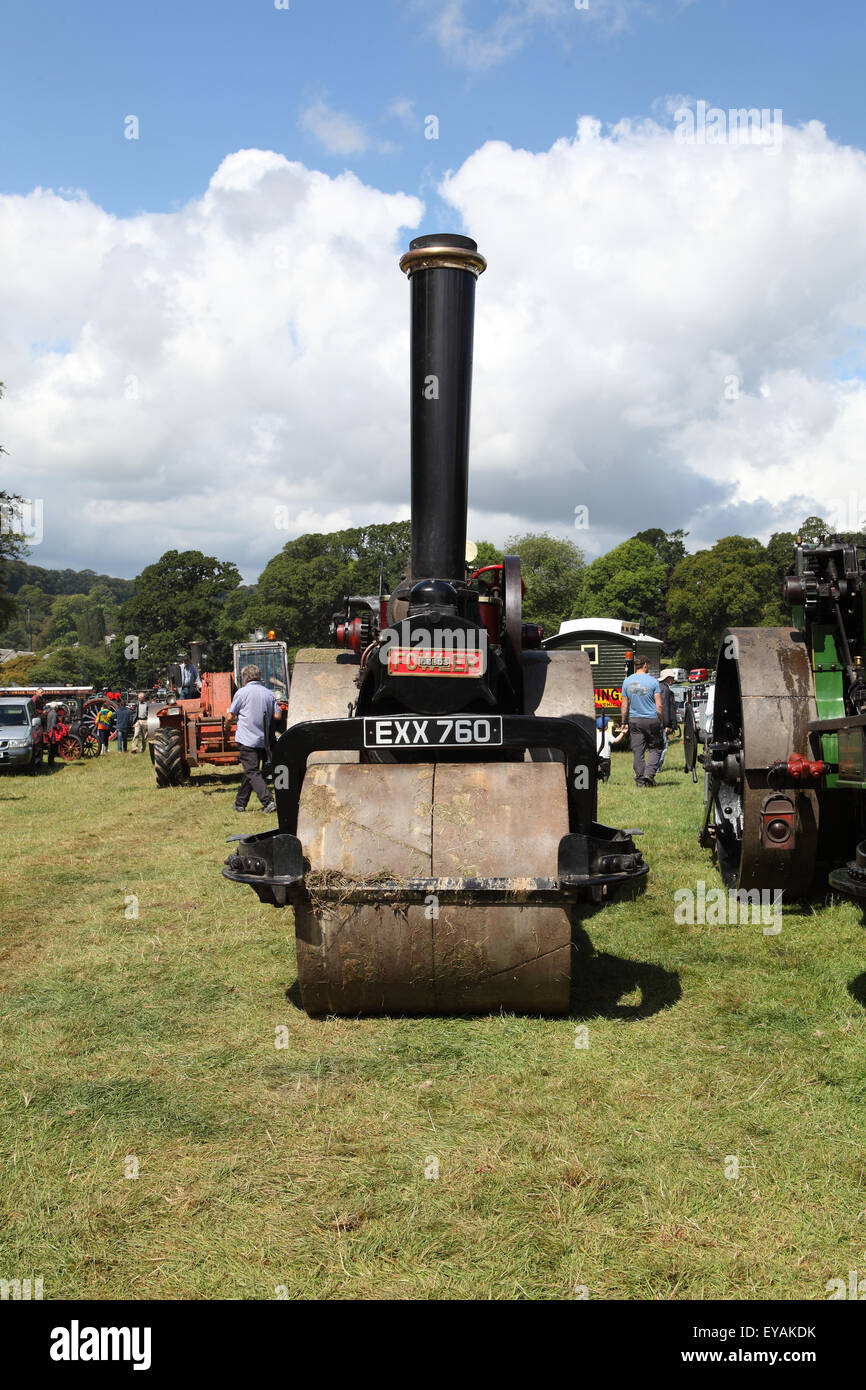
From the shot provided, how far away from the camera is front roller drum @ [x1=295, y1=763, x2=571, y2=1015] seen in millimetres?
4566

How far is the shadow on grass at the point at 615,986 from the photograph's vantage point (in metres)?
5.05

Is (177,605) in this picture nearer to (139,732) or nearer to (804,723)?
(139,732)

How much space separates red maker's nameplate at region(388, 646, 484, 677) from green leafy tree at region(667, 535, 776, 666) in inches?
2399

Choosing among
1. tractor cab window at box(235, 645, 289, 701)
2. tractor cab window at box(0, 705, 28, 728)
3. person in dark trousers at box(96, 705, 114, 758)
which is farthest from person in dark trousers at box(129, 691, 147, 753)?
tractor cab window at box(0, 705, 28, 728)

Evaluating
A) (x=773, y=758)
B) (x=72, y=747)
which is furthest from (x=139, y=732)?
(x=773, y=758)

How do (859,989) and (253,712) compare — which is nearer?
(859,989)

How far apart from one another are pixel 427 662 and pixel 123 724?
24076mm

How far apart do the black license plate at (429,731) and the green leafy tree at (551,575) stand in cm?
6951

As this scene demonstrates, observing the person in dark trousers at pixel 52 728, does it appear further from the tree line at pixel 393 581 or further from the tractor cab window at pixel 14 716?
the tree line at pixel 393 581

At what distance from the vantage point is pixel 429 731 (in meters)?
4.92

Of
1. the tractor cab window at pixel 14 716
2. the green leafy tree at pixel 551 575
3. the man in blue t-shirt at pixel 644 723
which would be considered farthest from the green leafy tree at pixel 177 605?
the man in blue t-shirt at pixel 644 723

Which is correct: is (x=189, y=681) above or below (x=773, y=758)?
above

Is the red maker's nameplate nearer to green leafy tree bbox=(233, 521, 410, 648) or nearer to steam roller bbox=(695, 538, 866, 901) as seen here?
steam roller bbox=(695, 538, 866, 901)
